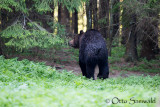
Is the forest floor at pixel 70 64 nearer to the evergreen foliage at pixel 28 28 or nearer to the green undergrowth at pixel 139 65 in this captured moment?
the green undergrowth at pixel 139 65

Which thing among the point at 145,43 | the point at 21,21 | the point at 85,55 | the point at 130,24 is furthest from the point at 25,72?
the point at 145,43

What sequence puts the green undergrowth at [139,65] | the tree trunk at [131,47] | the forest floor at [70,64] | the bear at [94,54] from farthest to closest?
1. the tree trunk at [131,47]
2. the green undergrowth at [139,65]
3. the forest floor at [70,64]
4. the bear at [94,54]

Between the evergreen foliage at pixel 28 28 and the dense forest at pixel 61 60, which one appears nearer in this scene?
the dense forest at pixel 61 60

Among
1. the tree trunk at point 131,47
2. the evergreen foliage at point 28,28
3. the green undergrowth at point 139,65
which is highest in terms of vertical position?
the evergreen foliage at point 28,28

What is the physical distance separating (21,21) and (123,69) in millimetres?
7452

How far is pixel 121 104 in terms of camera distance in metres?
4.30

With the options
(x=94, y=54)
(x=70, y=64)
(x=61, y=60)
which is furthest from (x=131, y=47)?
(x=94, y=54)

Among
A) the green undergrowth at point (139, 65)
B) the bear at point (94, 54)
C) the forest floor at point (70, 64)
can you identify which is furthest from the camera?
the green undergrowth at point (139, 65)

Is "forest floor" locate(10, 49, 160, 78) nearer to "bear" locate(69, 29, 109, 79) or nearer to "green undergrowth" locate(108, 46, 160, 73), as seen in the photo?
"green undergrowth" locate(108, 46, 160, 73)

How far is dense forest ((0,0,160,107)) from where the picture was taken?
4965 mm

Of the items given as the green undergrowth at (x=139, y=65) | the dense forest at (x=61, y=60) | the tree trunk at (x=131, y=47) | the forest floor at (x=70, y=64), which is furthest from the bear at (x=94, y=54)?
the tree trunk at (x=131, y=47)

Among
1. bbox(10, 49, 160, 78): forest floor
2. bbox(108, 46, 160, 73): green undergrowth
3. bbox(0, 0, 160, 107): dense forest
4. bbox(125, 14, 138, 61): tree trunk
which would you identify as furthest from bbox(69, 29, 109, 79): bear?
bbox(125, 14, 138, 61): tree trunk

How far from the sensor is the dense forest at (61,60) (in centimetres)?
496

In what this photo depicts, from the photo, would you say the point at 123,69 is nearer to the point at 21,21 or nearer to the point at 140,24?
the point at 140,24
